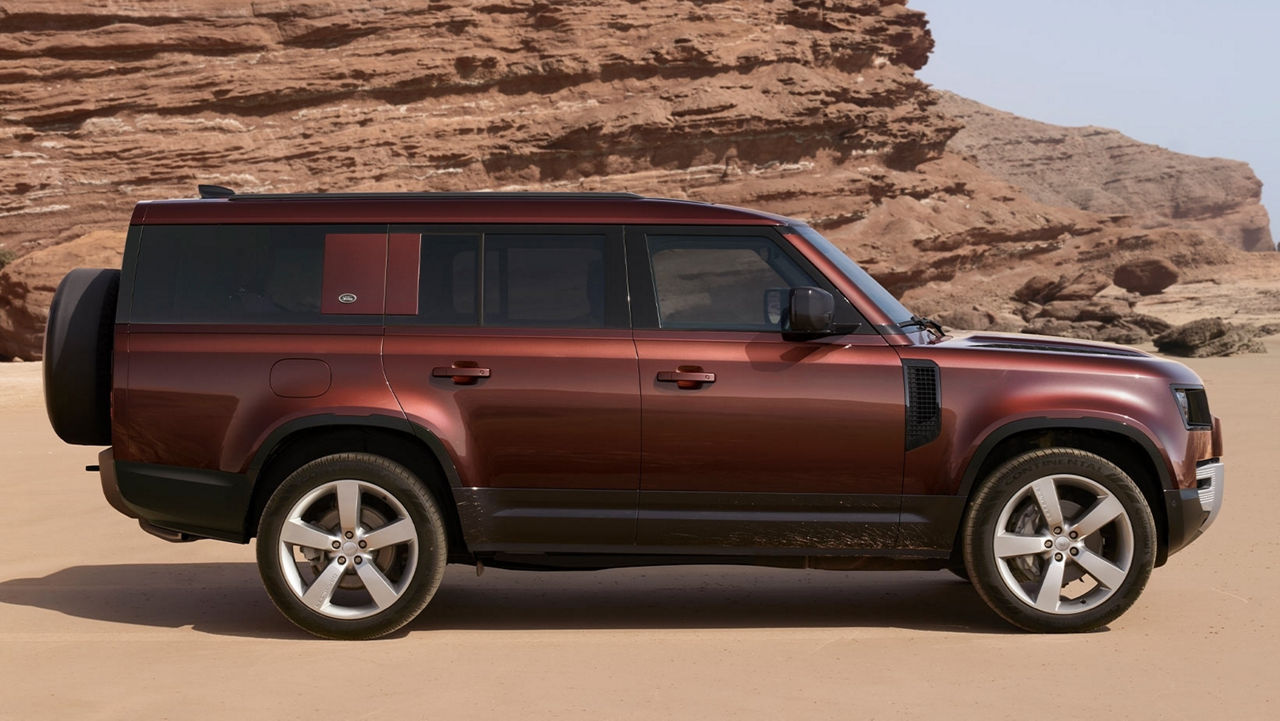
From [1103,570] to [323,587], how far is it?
341 centimetres

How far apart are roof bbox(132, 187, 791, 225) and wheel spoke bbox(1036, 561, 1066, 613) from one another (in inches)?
76.3

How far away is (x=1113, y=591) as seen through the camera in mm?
6035

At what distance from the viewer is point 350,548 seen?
6.08 meters

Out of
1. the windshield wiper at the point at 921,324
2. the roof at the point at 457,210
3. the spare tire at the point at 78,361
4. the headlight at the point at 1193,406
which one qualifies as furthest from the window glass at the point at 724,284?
the spare tire at the point at 78,361

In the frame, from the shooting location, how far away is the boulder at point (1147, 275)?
174 ft

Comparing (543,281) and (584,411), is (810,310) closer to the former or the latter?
(584,411)

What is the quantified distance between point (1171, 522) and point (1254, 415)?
426 inches

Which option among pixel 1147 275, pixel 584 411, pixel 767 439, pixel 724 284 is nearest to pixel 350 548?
pixel 584 411

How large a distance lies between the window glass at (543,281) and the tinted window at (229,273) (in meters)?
0.63

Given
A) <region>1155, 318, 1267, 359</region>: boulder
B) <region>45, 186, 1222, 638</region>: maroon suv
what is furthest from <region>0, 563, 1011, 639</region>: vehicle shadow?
<region>1155, 318, 1267, 359</region>: boulder

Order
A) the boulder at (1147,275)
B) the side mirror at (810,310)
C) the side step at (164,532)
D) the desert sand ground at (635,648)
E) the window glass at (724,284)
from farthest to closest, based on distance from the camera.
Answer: the boulder at (1147,275)
the side step at (164,532)
the window glass at (724,284)
the side mirror at (810,310)
the desert sand ground at (635,648)

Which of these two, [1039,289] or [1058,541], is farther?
[1039,289]

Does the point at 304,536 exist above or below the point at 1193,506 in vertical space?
below

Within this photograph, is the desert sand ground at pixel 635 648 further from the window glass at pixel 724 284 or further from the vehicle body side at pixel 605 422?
the window glass at pixel 724 284
